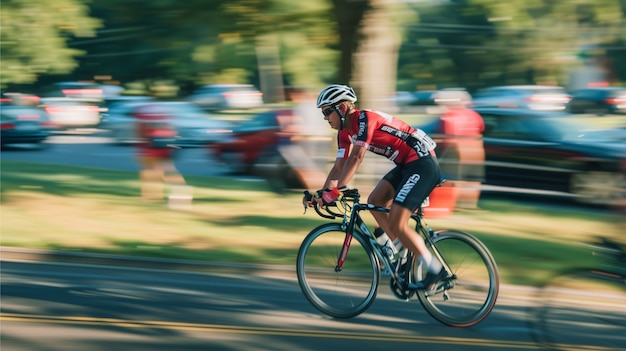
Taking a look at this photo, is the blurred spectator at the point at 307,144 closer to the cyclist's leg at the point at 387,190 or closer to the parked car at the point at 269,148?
the parked car at the point at 269,148

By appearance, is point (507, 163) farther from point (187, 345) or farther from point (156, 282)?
point (187, 345)

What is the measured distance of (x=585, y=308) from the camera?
588 cm

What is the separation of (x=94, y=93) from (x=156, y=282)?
2942 cm

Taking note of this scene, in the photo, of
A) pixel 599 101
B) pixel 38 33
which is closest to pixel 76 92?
pixel 38 33

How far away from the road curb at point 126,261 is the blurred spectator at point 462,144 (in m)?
4.69

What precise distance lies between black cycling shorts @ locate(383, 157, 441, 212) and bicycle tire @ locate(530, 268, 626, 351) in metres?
1.26

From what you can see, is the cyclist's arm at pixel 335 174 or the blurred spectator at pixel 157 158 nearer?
the cyclist's arm at pixel 335 174

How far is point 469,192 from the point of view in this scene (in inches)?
536

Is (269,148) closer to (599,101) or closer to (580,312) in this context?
(580,312)

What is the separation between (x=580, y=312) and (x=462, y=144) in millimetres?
7681

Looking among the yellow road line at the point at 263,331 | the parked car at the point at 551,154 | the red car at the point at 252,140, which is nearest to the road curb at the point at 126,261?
the yellow road line at the point at 263,331

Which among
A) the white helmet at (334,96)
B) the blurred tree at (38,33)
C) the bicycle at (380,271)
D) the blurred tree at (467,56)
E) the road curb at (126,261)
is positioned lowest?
the blurred tree at (467,56)

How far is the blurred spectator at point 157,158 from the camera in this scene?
1316 centimetres

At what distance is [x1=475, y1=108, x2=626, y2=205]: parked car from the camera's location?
14.7m
